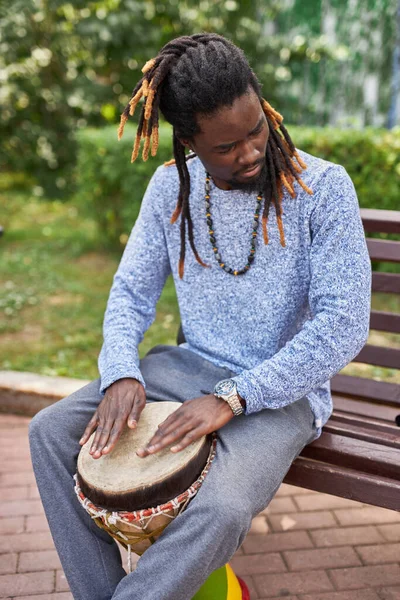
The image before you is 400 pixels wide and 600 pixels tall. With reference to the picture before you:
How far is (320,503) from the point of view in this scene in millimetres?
3143

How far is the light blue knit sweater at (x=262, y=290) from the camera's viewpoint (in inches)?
83.8

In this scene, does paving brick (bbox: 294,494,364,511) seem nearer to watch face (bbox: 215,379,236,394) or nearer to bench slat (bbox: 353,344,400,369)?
bench slat (bbox: 353,344,400,369)

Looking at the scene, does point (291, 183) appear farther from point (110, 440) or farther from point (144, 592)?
point (144, 592)

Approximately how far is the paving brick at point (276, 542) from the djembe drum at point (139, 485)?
0.84m

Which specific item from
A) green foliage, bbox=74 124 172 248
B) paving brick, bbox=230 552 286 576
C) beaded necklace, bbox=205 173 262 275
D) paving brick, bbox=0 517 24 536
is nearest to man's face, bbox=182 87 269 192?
beaded necklace, bbox=205 173 262 275

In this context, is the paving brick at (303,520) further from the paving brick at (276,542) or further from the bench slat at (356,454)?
the bench slat at (356,454)

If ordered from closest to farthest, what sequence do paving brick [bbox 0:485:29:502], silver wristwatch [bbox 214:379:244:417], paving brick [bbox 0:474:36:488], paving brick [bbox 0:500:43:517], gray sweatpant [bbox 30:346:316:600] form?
gray sweatpant [bbox 30:346:316:600] → silver wristwatch [bbox 214:379:244:417] → paving brick [bbox 0:500:43:517] → paving brick [bbox 0:485:29:502] → paving brick [bbox 0:474:36:488]

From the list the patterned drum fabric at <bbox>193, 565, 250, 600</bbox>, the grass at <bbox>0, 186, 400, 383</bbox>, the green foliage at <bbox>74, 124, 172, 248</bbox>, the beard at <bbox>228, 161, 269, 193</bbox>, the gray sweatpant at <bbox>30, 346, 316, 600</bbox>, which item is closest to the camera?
the gray sweatpant at <bbox>30, 346, 316, 600</bbox>

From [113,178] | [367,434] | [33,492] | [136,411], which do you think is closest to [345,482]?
[367,434]

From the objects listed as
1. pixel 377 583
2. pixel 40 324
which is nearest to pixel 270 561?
pixel 377 583

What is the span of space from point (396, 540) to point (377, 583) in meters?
0.31

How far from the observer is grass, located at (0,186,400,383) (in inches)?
176

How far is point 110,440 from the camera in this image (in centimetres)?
211

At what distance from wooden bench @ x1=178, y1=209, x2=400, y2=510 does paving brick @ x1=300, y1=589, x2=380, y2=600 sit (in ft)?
1.69
